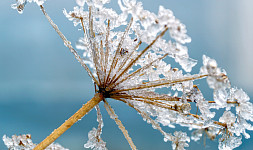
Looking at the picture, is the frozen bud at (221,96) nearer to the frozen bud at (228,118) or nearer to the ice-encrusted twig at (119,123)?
the frozen bud at (228,118)

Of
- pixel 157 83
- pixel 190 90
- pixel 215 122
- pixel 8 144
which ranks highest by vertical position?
pixel 8 144

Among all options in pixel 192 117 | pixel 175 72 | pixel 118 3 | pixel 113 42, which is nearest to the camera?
pixel 118 3

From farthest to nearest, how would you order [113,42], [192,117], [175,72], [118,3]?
[113,42]
[175,72]
[192,117]
[118,3]

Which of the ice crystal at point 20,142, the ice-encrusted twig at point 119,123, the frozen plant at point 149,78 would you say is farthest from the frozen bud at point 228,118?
the ice crystal at point 20,142

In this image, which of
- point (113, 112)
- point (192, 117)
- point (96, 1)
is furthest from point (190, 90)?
point (96, 1)

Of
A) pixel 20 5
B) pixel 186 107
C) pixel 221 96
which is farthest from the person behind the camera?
pixel 20 5

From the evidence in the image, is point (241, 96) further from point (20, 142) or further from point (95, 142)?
point (20, 142)

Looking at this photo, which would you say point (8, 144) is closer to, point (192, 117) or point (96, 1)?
point (96, 1)

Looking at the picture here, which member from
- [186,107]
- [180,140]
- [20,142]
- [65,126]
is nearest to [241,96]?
[186,107]

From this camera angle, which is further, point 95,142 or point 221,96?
point 95,142
